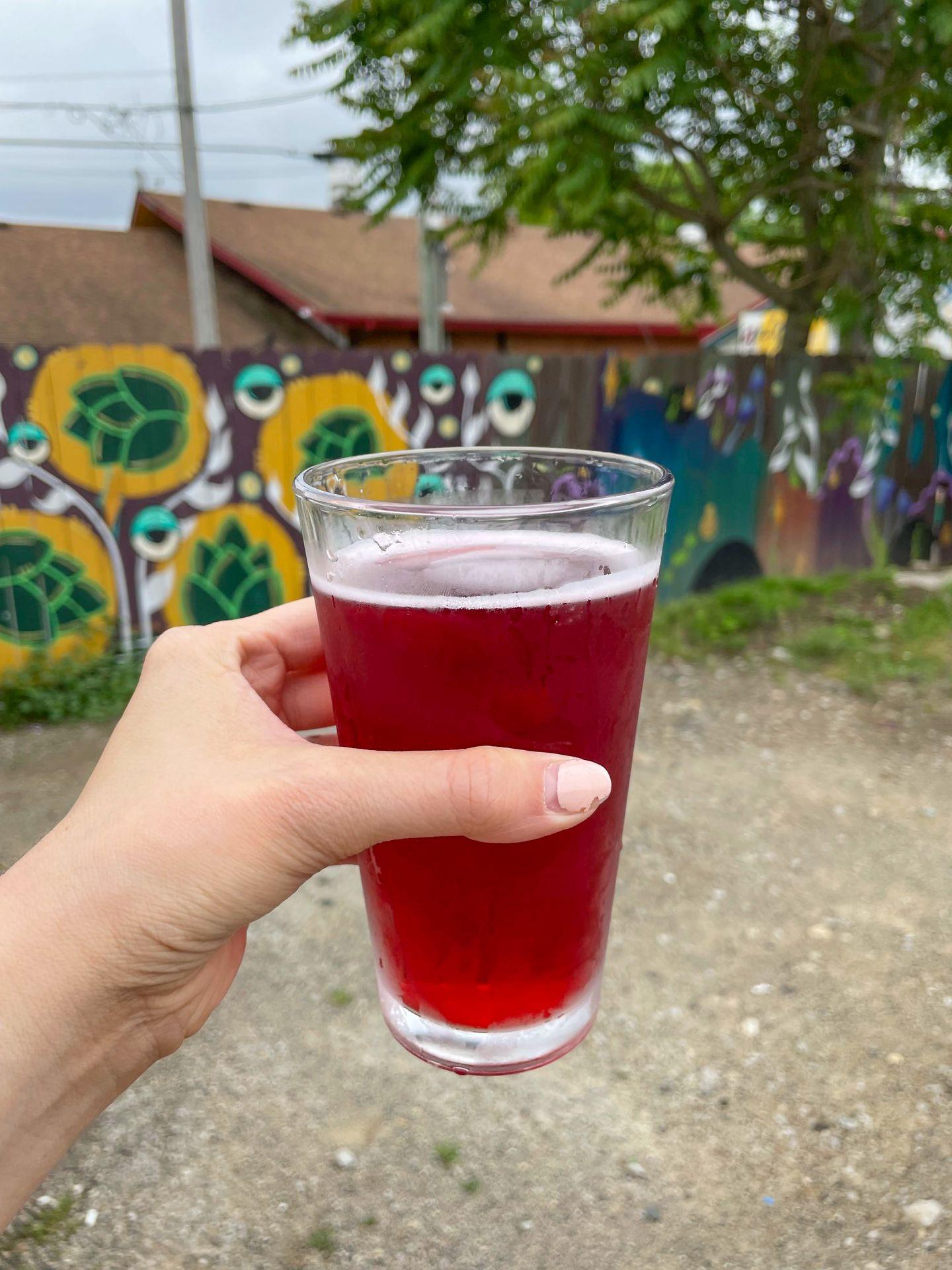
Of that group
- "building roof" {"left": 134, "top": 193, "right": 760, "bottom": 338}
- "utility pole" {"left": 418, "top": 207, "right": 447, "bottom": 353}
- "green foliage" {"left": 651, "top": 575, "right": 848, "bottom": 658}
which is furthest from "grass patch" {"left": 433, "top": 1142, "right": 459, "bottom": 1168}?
"building roof" {"left": 134, "top": 193, "right": 760, "bottom": 338}

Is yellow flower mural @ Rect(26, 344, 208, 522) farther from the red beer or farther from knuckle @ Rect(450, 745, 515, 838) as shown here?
knuckle @ Rect(450, 745, 515, 838)

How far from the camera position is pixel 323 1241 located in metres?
2.20

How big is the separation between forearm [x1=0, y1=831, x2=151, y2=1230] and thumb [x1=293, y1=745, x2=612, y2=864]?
39 centimetres

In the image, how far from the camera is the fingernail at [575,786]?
1024 millimetres

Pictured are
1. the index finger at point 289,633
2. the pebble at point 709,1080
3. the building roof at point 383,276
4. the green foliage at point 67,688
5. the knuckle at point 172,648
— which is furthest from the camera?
the building roof at point 383,276

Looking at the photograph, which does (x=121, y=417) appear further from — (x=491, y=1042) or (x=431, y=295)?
(x=431, y=295)

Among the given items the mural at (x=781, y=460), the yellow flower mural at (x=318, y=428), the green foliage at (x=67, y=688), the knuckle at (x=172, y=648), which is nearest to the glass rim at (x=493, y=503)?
the knuckle at (x=172, y=648)

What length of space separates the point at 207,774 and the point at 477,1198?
1.72 metres

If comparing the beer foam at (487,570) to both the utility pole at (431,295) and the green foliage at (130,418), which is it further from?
the utility pole at (431,295)

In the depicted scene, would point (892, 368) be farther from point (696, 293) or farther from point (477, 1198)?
point (477, 1198)

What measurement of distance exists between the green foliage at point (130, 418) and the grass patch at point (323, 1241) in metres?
4.35

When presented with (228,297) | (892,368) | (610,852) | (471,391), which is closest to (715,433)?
(892,368)

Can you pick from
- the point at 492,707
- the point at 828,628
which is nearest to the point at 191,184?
the point at 828,628

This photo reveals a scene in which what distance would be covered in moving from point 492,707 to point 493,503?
494mm
